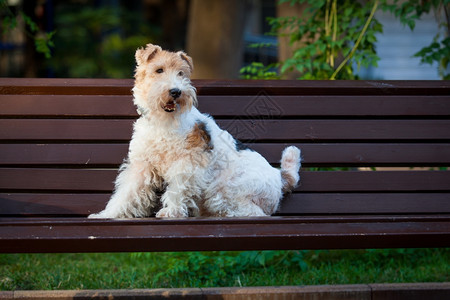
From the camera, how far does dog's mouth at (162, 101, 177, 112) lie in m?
3.46

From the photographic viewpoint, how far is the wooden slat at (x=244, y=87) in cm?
407

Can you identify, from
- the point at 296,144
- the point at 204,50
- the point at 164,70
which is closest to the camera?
the point at 164,70

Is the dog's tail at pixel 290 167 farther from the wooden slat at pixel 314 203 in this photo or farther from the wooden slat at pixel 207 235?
the wooden slat at pixel 207 235

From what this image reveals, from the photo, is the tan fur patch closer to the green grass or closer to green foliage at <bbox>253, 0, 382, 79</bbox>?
the green grass

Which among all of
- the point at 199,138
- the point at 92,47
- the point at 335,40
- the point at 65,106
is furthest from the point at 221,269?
the point at 92,47

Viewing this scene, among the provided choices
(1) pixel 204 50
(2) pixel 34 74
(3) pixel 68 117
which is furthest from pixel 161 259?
(2) pixel 34 74

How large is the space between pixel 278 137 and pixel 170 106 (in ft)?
3.13

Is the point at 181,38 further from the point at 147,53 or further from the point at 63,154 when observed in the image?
the point at 147,53

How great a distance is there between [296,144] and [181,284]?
1.25m

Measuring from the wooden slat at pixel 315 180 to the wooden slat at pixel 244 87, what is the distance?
1.81 feet

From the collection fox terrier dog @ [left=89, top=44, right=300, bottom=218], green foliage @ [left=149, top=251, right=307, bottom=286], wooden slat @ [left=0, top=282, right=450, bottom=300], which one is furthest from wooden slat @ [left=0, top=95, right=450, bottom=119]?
wooden slat @ [left=0, top=282, right=450, bottom=300]

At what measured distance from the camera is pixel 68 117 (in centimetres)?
408

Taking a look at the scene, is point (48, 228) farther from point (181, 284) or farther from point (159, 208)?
point (181, 284)

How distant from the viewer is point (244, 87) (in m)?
4.14
